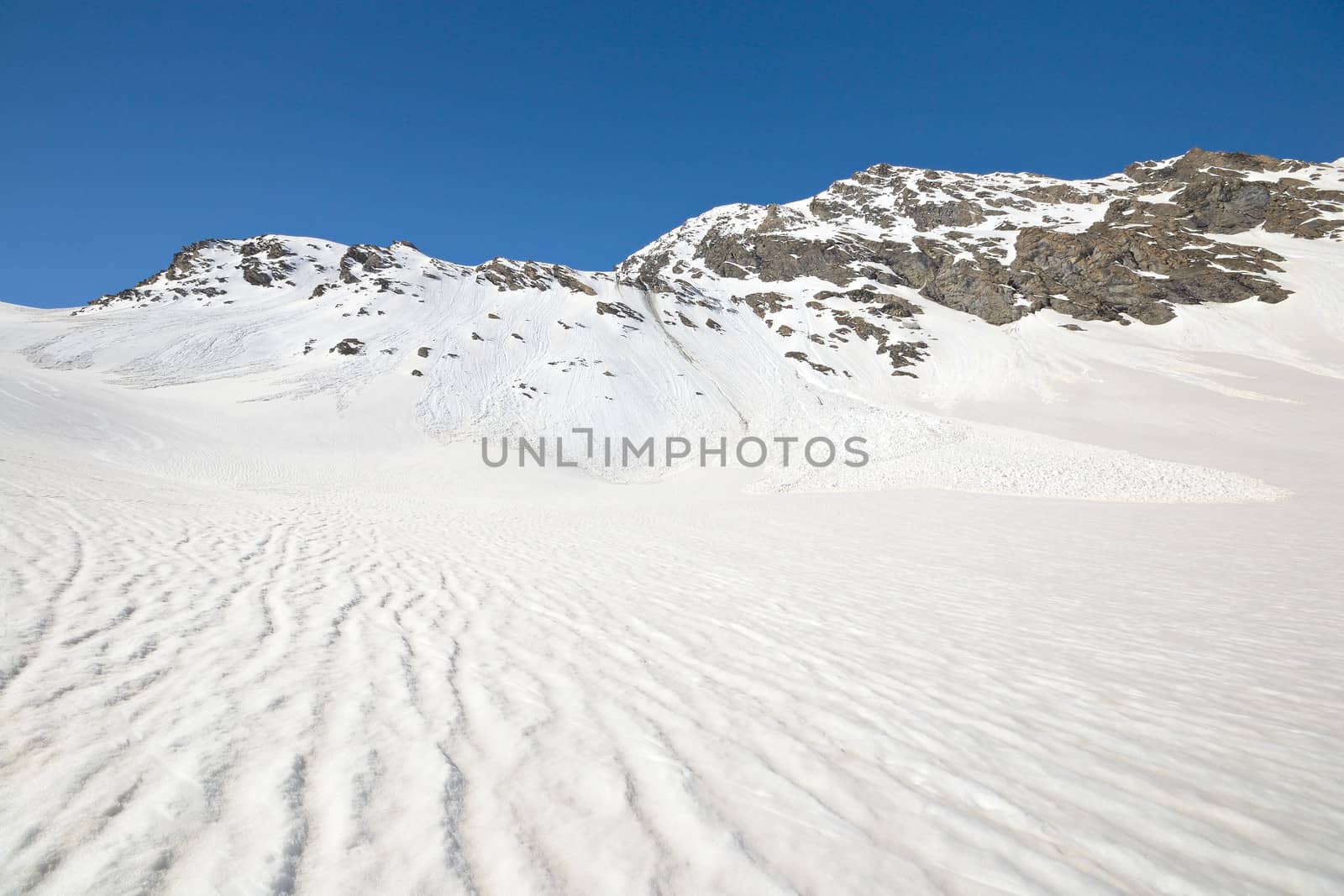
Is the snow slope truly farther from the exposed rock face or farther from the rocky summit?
the exposed rock face

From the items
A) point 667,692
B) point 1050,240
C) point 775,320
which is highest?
point 1050,240

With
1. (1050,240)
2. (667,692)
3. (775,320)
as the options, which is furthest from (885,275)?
(667,692)

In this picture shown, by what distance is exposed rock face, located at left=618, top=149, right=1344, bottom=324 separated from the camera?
5328 cm

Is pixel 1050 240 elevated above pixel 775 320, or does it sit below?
above

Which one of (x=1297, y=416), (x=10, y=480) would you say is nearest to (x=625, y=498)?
(x=10, y=480)

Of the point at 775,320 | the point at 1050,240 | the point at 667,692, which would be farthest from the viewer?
the point at 1050,240

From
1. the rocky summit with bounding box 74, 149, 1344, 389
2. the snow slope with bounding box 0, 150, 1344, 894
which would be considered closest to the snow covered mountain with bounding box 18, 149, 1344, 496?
the rocky summit with bounding box 74, 149, 1344, 389

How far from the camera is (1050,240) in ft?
204

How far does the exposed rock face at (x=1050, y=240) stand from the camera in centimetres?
5328

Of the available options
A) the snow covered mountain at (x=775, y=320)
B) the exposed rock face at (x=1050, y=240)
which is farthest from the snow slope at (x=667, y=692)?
the exposed rock face at (x=1050, y=240)

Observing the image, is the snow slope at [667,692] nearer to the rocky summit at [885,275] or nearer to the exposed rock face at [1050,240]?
the rocky summit at [885,275]

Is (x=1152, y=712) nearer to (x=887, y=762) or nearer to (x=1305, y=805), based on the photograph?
(x=1305, y=805)

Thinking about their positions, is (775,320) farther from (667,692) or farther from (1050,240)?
(667,692)

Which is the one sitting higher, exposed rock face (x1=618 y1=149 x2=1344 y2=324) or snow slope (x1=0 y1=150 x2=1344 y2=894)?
exposed rock face (x1=618 y1=149 x2=1344 y2=324)
